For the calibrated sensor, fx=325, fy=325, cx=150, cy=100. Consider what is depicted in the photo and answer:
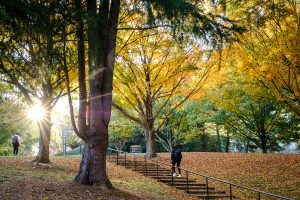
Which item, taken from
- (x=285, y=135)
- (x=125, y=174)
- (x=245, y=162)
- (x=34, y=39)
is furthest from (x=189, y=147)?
(x=34, y=39)

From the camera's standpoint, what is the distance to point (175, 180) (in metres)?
14.8

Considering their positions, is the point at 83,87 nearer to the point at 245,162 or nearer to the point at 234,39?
the point at 234,39

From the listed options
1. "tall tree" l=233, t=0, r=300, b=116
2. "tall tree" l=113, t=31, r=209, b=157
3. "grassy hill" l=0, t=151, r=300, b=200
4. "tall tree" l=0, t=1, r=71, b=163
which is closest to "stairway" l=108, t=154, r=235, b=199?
"grassy hill" l=0, t=151, r=300, b=200

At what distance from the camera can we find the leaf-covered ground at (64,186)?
8.48 meters

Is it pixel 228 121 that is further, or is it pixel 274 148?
pixel 274 148

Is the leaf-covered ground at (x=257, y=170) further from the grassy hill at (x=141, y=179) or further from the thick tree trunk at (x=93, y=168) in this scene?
the thick tree trunk at (x=93, y=168)

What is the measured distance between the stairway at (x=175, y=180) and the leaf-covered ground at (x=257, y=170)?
110 centimetres

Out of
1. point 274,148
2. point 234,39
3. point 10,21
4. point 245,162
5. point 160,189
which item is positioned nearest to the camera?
point 10,21

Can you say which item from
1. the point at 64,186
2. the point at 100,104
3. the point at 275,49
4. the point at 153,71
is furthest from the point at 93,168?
the point at 153,71

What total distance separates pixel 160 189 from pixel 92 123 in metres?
4.70

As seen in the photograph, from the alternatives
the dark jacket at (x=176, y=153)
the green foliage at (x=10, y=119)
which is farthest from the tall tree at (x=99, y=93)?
the green foliage at (x=10, y=119)

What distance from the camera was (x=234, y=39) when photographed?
29.2ft

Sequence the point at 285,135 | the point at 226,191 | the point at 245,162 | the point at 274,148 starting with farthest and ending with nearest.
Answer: the point at 274,148, the point at 285,135, the point at 245,162, the point at 226,191

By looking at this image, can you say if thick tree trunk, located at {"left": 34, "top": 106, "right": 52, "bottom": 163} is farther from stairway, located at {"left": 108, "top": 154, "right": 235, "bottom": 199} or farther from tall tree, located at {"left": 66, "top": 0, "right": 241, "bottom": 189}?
tall tree, located at {"left": 66, "top": 0, "right": 241, "bottom": 189}
